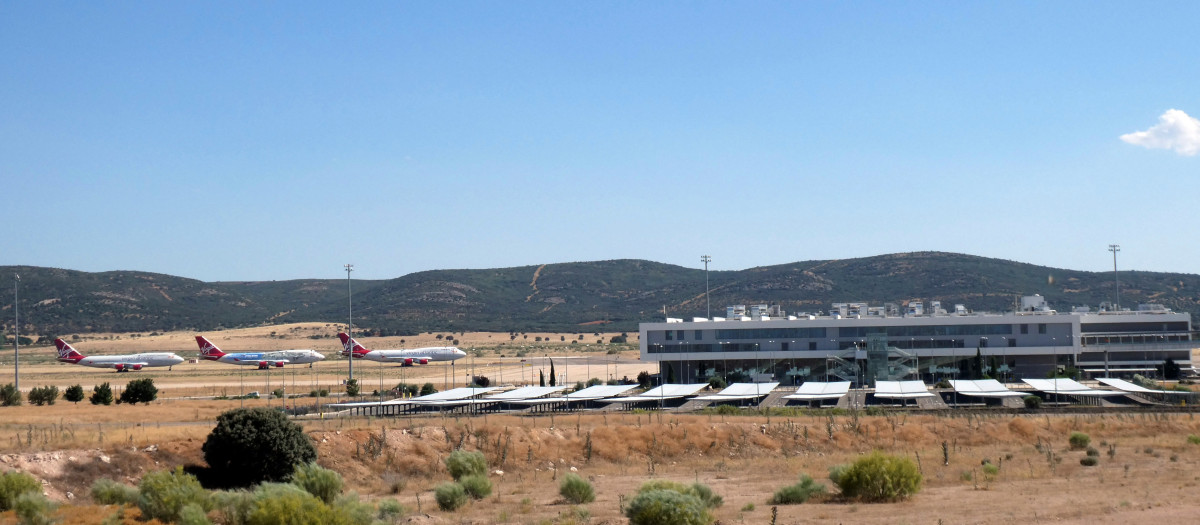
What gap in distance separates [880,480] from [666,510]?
28.6 feet

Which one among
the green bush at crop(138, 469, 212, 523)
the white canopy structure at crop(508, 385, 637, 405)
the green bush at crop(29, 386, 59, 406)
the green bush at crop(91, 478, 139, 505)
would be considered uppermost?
the green bush at crop(138, 469, 212, 523)

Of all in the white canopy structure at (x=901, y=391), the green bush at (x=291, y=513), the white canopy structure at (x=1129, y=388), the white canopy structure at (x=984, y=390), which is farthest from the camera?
the white canopy structure at (x=1129, y=388)

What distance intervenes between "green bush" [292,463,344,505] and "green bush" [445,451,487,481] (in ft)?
21.1

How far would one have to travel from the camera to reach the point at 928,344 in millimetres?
83188

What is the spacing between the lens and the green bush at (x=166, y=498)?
2398cm

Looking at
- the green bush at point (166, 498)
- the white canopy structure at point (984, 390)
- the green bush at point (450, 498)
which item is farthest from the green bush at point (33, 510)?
the white canopy structure at point (984, 390)

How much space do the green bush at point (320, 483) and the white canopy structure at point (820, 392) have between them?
3568 centimetres

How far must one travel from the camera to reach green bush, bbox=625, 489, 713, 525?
73.9ft

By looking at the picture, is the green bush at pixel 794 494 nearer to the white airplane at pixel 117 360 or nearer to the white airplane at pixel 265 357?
the white airplane at pixel 265 357

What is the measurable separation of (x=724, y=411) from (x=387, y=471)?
20569 millimetres

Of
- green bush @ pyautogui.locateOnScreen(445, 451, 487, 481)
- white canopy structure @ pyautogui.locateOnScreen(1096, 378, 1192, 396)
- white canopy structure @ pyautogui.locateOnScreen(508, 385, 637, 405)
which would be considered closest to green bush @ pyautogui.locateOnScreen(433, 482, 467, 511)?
green bush @ pyautogui.locateOnScreen(445, 451, 487, 481)

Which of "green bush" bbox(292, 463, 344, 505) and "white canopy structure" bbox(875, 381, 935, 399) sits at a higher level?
"green bush" bbox(292, 463, 344, 505)

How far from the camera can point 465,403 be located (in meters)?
58.0

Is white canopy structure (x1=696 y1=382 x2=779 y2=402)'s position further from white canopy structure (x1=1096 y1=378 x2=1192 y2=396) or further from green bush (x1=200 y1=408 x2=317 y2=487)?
green bush (x1=200 y1=408 x2=317 y2=487)
